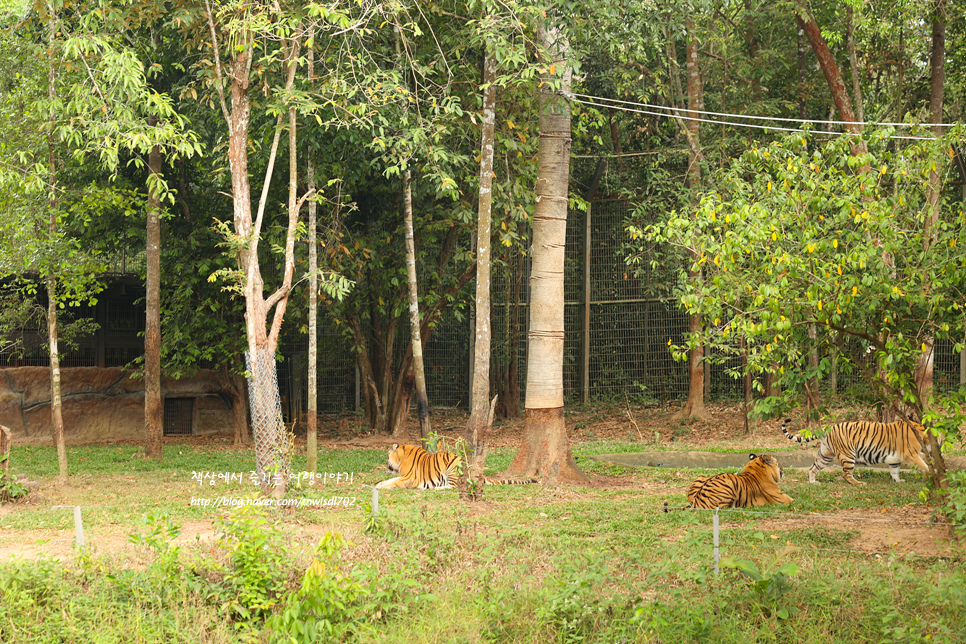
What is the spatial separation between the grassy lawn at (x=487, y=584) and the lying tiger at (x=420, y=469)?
2.45 meters

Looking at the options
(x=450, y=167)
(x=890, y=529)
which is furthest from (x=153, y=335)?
(x=890, y=529)

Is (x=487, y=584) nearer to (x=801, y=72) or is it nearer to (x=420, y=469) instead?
(x=420, y=469)

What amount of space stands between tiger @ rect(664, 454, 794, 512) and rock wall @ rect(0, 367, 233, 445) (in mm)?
9444

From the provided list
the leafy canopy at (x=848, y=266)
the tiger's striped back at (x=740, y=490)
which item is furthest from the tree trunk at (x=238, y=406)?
the leafy canopy at (x=848, y=266)

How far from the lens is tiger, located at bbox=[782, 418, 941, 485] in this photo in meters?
8.93

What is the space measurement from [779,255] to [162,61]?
31.9 ft

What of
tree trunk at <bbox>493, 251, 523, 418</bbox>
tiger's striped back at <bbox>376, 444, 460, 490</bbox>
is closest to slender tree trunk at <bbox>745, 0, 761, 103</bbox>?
tree trunk at <bbox>493, 251, 523, 418</bbox>

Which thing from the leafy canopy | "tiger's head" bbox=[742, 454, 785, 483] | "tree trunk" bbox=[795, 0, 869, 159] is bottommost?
"tiger's head" bbox=[742, 454, 785, 483]

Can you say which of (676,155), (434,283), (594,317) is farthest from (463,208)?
(594,317)

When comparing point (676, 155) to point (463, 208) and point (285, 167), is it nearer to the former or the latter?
point (463, 208)

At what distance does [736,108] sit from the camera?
50.8ft

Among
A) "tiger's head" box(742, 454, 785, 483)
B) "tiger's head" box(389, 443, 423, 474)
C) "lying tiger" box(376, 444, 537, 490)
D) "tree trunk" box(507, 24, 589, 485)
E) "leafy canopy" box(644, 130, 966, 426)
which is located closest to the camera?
"leafy canopy" box(644, 130, 966, 426)

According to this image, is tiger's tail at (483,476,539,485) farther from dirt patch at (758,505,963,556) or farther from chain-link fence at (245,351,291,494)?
dirt patch at (758,505,963,556)

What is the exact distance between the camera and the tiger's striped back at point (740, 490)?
25.8ft
